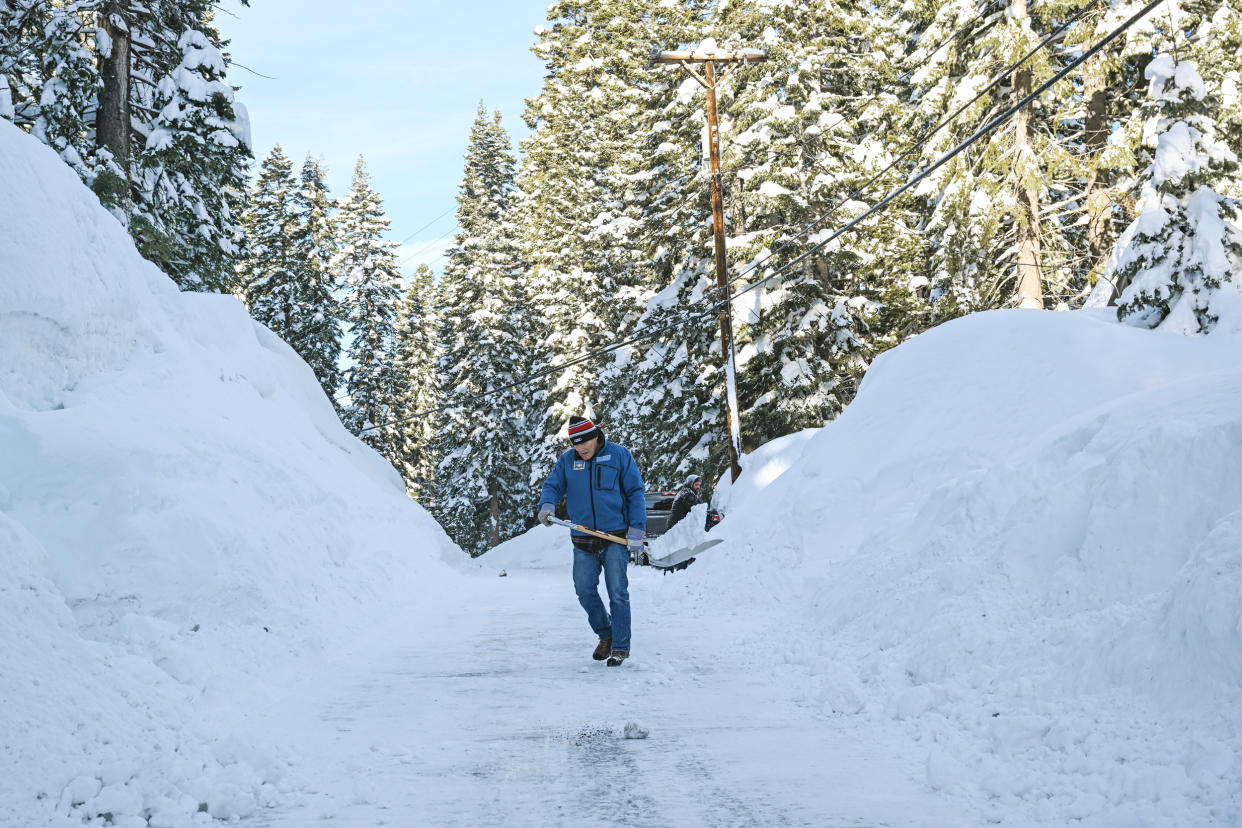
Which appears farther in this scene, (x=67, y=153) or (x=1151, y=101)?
(x=67, y=153)

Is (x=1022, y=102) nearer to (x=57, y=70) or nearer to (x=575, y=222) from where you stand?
(x=57, y=70)

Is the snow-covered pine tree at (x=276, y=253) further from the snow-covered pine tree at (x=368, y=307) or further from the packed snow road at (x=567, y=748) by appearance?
the packed snow road at (x=567, y=748)

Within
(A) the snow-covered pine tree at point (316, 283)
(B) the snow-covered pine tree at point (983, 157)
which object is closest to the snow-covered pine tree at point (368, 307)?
(A) the snow-covered pine tree at point (316, 283)

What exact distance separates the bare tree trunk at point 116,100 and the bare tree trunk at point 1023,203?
16250 mm

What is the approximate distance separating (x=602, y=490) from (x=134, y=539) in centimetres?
361

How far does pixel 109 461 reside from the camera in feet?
23.8

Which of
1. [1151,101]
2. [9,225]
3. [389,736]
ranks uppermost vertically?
[1151,101]

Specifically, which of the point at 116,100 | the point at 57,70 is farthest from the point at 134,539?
the point at 116,100

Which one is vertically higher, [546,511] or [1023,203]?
[1023,203]

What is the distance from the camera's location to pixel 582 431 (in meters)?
7.79

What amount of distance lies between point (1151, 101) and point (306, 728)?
43.4ft

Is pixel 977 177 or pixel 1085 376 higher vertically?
pixel 977 177

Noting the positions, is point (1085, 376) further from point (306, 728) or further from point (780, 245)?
point (780, 245)

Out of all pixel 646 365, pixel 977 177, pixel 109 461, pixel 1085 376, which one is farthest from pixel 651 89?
pixel 109 461
